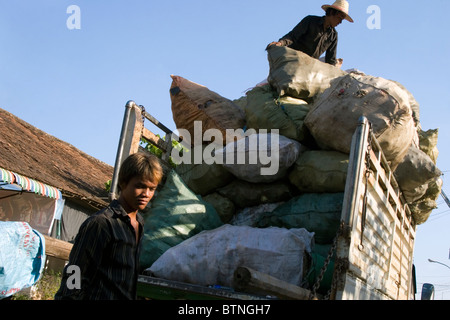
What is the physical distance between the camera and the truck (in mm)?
2512

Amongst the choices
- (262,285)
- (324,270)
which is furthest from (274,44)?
(262,285)

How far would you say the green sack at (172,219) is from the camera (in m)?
3.24

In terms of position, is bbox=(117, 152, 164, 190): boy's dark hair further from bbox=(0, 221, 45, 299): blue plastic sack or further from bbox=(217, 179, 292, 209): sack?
bbox=(0, 221, 45, 299): blue plastic sack

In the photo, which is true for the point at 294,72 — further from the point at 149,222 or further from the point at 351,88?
the point at 149,222

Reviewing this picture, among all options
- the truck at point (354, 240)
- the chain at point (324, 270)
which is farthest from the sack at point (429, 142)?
the chain at point (324, 270)

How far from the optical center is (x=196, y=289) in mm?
2619

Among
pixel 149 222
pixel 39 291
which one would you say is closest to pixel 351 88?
pixel 149 222

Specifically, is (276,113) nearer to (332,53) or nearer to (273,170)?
(273,170)

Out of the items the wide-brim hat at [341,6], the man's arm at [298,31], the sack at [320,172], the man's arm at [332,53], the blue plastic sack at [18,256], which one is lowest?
the blue plastic sack at [18,256]

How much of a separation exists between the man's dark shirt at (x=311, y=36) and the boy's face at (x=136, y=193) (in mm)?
3653

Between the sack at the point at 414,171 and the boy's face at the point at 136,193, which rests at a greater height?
the sack at the point at 414,171

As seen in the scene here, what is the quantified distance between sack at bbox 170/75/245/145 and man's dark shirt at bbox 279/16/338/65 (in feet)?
4.27

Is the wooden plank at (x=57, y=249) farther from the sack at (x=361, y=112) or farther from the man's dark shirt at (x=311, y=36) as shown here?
the man's dark shirt at (x=311, y=36)

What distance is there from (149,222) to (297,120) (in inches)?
57.3
